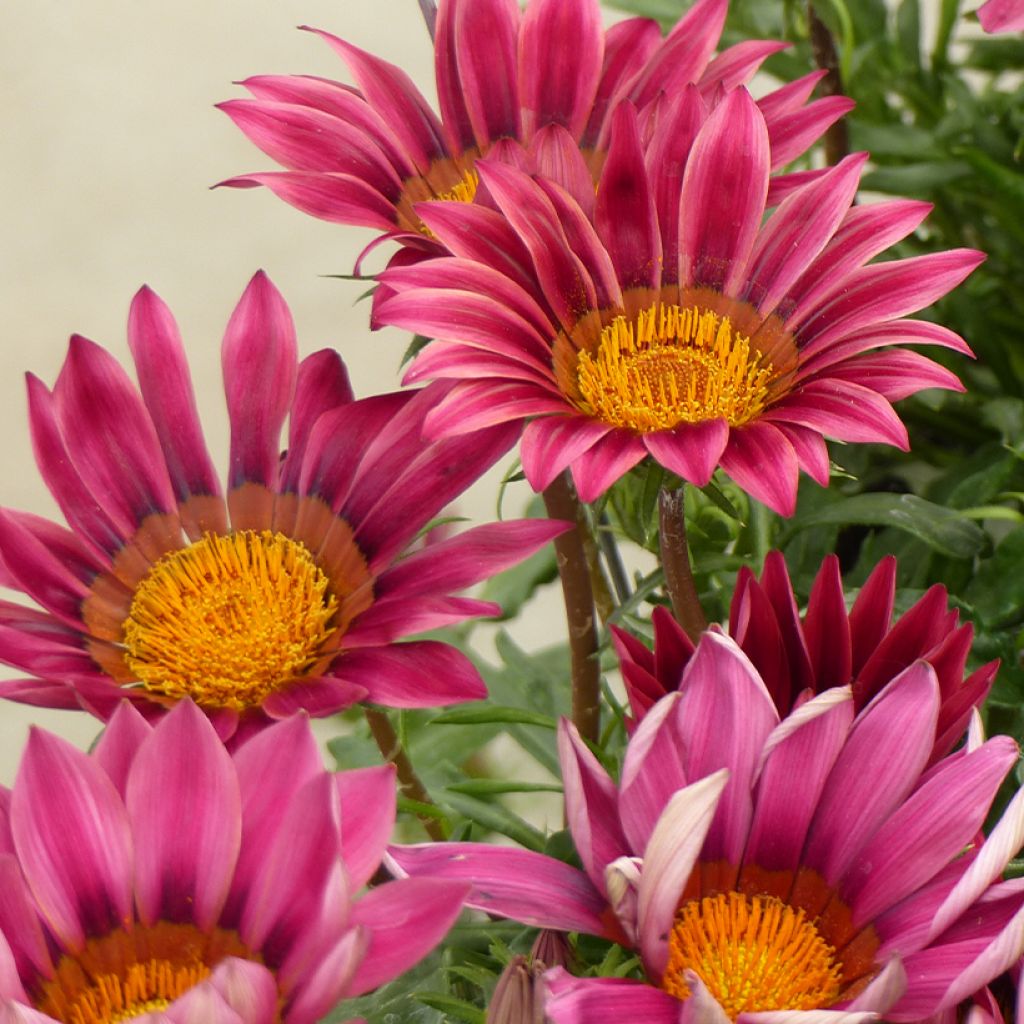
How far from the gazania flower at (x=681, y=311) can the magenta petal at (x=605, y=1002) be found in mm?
119

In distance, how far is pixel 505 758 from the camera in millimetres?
918

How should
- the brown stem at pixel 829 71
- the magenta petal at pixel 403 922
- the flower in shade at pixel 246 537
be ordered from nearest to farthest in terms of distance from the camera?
the magenta petal at pixel 403 922
the flower in shade at pixel 246 537
the brown stem at pixel 829 71

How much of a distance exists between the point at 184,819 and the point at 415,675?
0.08m

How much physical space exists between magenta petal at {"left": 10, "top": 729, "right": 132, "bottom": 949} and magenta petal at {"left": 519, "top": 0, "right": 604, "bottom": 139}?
27cm

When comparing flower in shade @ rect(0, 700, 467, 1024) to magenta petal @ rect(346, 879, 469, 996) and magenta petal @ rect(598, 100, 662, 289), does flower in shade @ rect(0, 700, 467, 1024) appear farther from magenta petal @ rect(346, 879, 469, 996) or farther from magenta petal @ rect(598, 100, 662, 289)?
magenta petal @ rect(598, 100, 662, 289)

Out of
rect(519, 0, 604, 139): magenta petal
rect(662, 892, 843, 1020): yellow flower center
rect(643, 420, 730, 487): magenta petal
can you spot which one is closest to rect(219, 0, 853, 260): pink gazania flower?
rect(519, 0, 604, 139): magenta petal

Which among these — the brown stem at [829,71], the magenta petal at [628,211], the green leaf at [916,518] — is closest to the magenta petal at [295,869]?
the magenta petal at [628,211]

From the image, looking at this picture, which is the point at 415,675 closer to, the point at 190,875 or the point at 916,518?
the point at 190,875

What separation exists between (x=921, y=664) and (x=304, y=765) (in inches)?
5.4

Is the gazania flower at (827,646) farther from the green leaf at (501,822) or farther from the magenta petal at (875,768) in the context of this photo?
the green leaf at (501,822)

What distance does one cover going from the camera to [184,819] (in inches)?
13.1

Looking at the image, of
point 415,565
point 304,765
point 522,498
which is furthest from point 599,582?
point 522,498

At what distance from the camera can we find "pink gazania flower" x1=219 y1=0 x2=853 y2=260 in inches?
18.5

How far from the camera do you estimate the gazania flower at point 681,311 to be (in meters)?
0.39
